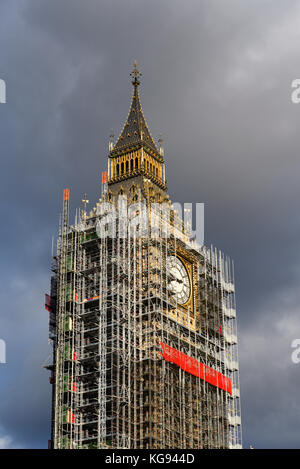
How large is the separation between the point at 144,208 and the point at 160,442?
2680cm

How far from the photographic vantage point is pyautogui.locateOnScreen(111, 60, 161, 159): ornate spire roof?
114438 millimetres

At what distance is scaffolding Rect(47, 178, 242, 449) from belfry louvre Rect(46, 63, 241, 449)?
13 cm

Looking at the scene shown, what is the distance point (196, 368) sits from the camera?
101500 millimetres

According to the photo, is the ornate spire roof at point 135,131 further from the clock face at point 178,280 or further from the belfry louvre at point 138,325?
the clock face at point 178,280

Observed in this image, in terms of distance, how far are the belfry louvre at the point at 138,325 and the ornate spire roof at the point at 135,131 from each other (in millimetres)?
281

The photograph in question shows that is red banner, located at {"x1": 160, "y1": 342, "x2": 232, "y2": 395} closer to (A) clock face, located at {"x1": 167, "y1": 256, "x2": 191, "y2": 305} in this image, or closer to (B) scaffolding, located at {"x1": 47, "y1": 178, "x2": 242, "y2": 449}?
(B) scaffolding, located at {"x1": 47, "y1": 178, "x2": 242, "y2": 449}

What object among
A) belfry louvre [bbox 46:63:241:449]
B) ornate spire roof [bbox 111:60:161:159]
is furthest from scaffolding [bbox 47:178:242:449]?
ornate spire roof [bbox 111:60:161:159]

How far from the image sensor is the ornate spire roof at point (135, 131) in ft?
375

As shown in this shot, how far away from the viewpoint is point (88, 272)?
9888cm

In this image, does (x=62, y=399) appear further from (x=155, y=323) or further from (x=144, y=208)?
(x=144, y=208)
